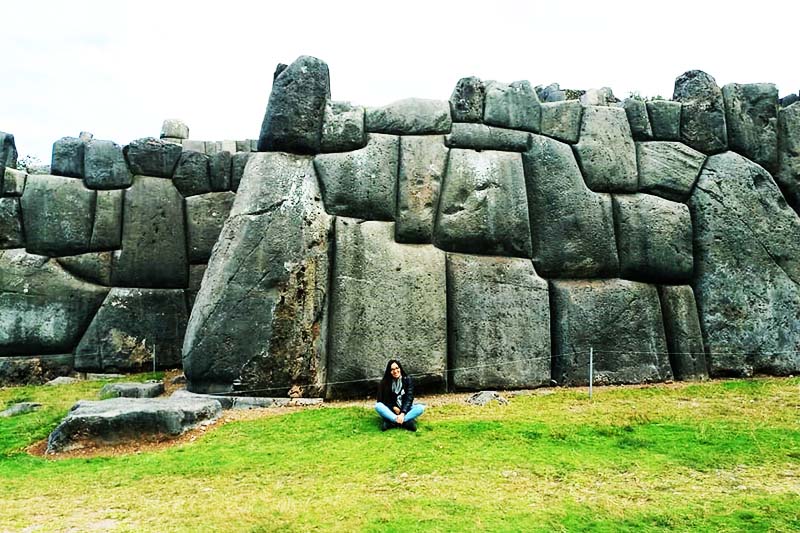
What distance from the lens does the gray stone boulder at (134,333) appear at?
1304 cm

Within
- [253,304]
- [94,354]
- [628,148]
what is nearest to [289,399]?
[253,304]

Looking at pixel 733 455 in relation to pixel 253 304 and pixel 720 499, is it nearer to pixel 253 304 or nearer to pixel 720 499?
pixel 720 499

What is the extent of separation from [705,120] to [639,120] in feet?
4.50

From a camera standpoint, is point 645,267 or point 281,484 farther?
point 645,267

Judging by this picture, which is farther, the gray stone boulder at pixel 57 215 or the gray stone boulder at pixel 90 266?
the gray stone boulder at pixel 90 266

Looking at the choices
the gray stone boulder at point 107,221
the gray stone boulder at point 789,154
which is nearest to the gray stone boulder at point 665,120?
the gray stone boulder at point 789,154

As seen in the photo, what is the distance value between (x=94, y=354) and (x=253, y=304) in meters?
5.51

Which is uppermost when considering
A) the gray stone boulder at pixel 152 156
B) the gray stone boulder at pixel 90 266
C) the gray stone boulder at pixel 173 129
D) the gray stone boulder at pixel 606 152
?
the gray stone boulder at pixel 173 129

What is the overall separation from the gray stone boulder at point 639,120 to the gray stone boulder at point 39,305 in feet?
38.2

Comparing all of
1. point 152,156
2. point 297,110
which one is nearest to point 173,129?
point 152,156

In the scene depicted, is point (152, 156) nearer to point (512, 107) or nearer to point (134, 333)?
point (134, 333)

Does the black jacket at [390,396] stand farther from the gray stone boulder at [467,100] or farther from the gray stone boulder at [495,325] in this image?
the gray stone boulder at [467,100]

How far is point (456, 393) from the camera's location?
33.5ft

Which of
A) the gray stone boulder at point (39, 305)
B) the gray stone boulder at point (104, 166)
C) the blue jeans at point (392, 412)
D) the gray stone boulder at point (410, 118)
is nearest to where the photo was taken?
the blue jeans at point (392, 412)
